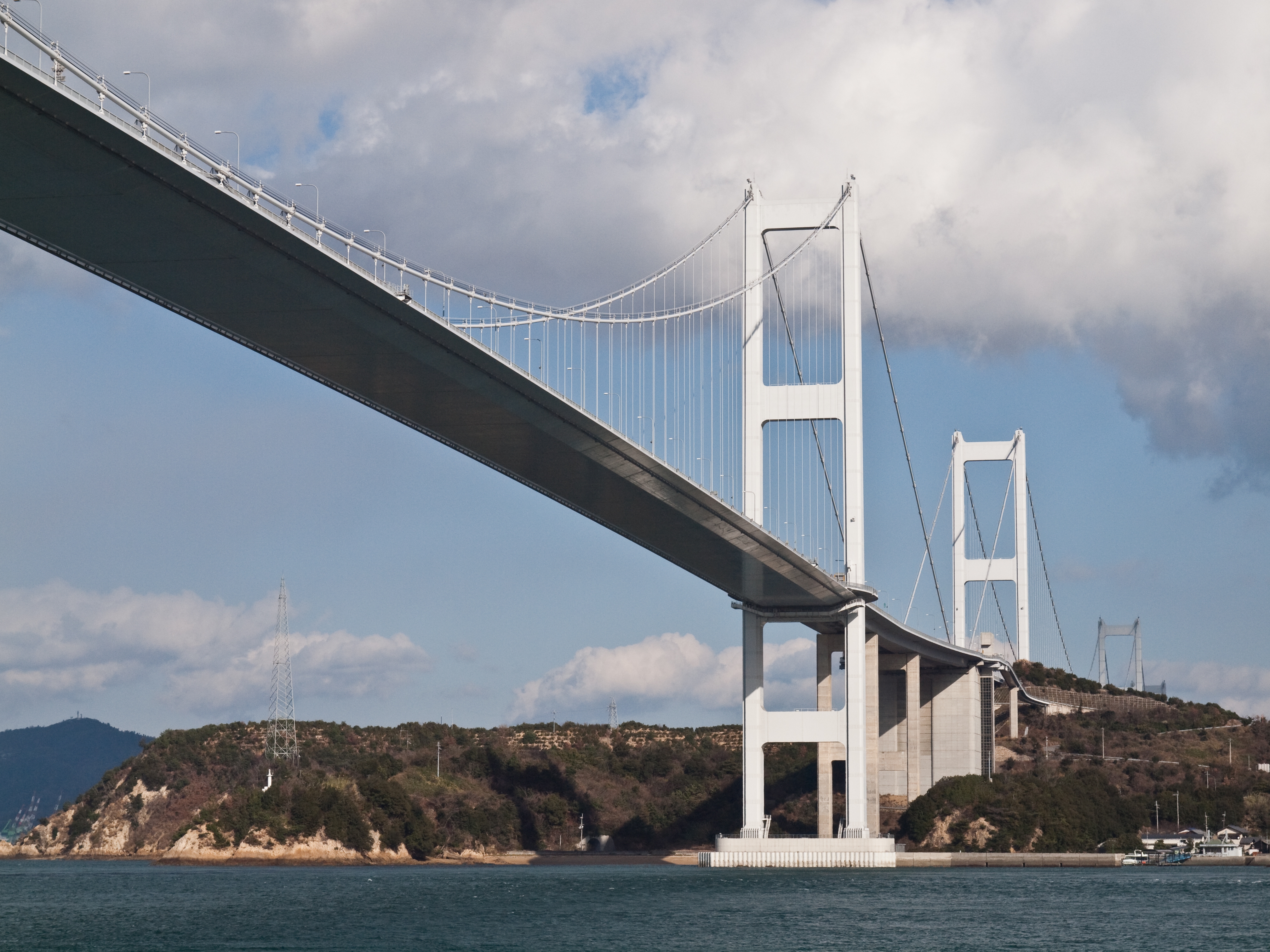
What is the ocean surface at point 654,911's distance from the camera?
100 feet

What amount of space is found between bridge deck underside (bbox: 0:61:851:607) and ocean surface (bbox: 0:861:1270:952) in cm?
915

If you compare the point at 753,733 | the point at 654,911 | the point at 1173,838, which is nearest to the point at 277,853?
the point at 753,733

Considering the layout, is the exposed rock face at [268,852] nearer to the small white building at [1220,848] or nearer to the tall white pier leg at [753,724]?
the tall white pier leg at [753,724]

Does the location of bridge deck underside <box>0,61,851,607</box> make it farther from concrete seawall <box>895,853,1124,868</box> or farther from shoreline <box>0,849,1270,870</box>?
concrete seawall <box>895,853,1124,868</box>

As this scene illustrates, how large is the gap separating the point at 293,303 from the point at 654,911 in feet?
57.5

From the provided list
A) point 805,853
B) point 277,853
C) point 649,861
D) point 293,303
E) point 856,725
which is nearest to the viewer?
point 293,303

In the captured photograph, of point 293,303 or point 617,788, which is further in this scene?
point 617,788

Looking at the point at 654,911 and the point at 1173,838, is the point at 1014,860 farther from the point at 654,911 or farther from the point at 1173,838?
the point at 654,911

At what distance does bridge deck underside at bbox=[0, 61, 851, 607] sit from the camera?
63.7 feet

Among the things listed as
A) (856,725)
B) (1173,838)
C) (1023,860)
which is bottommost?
(1023,860)

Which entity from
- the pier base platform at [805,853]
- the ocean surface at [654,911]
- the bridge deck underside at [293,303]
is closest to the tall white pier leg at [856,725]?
the pier base platform at [805,853]

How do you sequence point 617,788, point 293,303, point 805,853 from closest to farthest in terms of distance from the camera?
point 293,303 → point 805,853 → point 617,788

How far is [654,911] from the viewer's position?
36812 mm

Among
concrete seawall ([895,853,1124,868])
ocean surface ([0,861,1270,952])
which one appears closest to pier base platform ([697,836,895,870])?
ocean surface ([0,861,1270,952])
